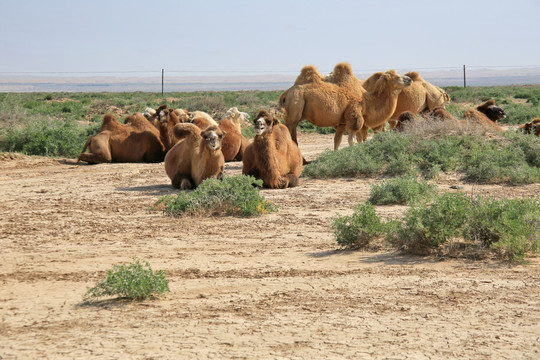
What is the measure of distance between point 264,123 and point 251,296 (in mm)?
6571

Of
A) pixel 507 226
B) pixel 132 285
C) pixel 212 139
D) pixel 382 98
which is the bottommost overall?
pixel 132 285

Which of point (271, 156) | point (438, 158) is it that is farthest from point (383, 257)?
point (438, 158)

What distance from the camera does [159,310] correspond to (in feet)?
18.3

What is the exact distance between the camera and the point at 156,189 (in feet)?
41.9

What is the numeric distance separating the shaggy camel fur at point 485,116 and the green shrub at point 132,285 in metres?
10.8

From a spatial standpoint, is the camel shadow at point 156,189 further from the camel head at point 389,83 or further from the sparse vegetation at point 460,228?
the camel head at point 389,83

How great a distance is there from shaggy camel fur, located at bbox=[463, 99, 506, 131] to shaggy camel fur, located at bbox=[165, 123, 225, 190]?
565 centimetres

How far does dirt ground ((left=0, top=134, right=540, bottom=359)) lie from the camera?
4.79 m

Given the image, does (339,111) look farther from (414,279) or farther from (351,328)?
(351,328)

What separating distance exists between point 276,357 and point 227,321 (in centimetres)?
77

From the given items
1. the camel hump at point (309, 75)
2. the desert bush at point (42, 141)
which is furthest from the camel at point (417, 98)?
the desert bush at point (42, 141)

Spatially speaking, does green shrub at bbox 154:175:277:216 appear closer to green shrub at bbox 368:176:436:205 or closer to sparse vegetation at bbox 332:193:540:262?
green shrub at bbox 368:176:436:205

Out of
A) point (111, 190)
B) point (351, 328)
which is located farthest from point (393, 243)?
point (111, 190)

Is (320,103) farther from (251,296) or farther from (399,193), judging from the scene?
(251,296)
